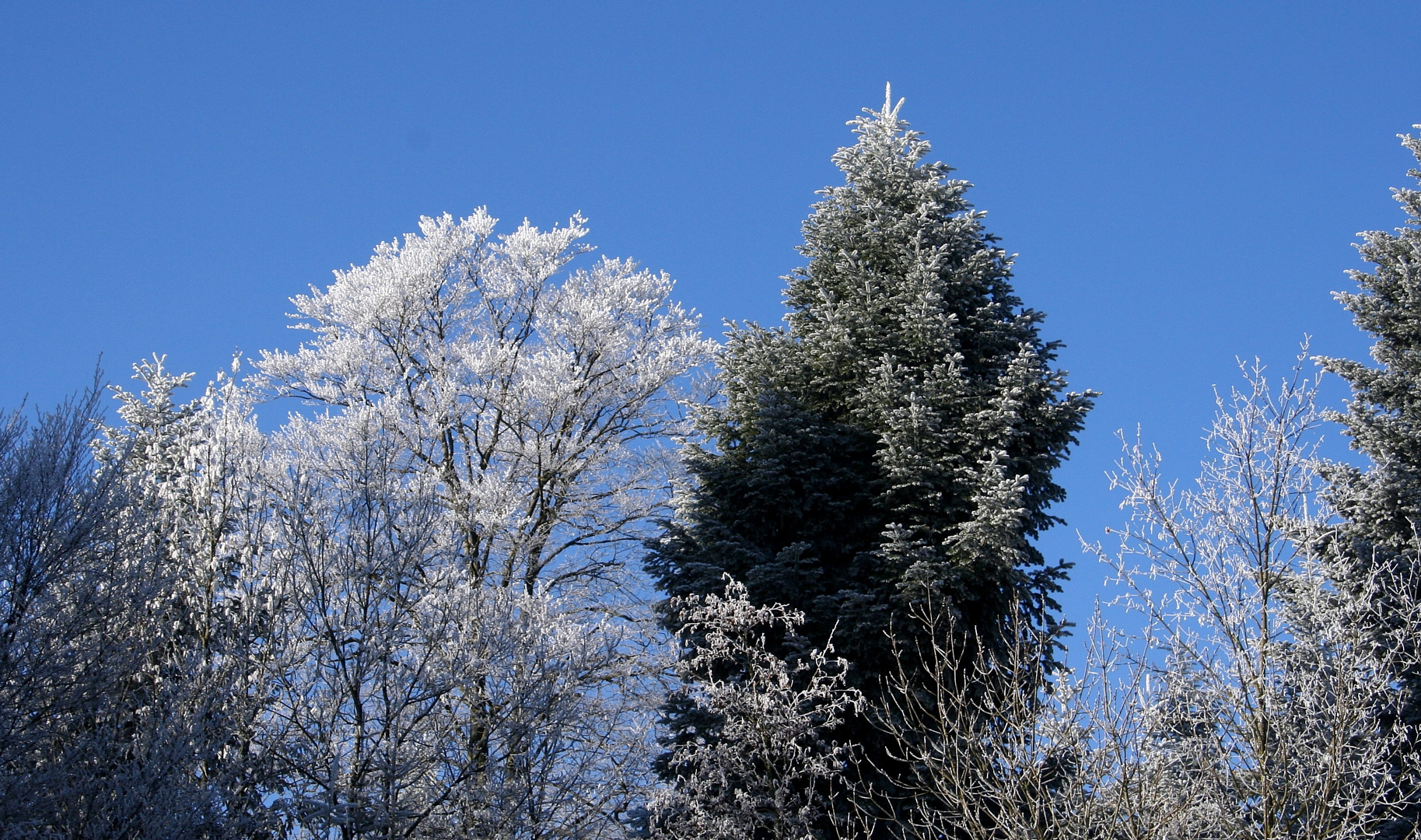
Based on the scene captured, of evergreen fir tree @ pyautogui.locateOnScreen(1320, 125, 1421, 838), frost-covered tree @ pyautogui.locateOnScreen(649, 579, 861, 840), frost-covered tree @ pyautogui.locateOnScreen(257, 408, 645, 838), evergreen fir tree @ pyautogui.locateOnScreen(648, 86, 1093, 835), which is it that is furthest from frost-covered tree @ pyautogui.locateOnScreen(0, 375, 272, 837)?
evergreen fir tree @ pyautogui.locateOnScreen(1320, 125, 1421, 838)

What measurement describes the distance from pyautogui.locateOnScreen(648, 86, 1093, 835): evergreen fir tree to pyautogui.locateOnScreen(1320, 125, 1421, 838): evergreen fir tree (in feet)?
9.77

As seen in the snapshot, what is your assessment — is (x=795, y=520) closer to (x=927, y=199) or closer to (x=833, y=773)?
(x=833, y=773)

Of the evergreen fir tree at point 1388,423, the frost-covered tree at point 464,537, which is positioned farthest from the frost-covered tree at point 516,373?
the evergreen fir tree at point 1388,423

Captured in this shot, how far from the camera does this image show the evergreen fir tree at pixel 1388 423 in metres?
11.4

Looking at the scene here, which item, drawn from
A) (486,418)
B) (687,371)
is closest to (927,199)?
(687,371)

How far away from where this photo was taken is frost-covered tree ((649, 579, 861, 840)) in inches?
394

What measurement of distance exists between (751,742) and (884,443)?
3979 mm

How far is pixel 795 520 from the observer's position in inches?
510

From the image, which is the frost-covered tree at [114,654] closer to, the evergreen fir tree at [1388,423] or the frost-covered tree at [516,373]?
the frost-covered tree at [516,373]

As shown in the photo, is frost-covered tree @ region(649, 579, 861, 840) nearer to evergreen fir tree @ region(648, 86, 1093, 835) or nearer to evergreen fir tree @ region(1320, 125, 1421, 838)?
evergreen fir tree @ region(648, 86, 1093, 835)

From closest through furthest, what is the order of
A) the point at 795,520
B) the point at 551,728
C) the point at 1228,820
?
1. the point at 1228,820
2. the point at 551,728
3. the point at 795,520

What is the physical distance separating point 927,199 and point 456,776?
874 cm

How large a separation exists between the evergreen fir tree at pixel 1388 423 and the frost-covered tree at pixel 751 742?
16.3 ft

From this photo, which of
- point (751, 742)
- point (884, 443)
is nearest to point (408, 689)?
point (751, 742)
